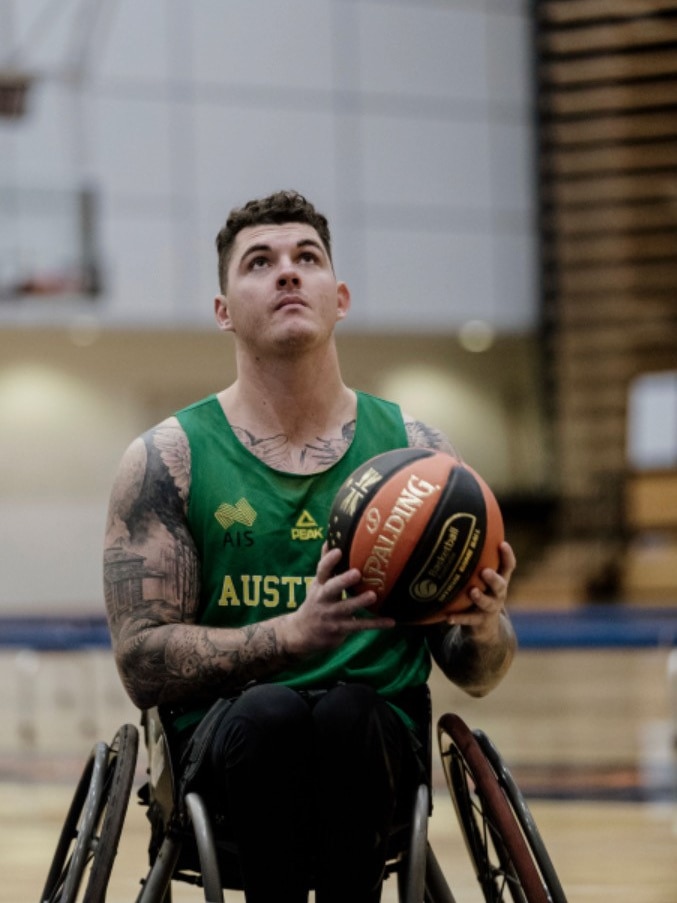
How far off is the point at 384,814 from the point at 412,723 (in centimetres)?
25

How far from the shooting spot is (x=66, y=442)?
1563cm

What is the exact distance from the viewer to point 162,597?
2357 mm

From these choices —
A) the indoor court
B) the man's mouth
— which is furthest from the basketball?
the indoor court

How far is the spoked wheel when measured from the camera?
2.14 metres

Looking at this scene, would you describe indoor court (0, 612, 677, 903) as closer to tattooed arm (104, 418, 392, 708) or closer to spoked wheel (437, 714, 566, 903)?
spoked wheel (437, 714, 566, 903)

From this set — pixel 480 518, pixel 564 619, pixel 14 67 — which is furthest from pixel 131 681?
pixel 14 67

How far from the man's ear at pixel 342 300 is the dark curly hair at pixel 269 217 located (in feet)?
0.23

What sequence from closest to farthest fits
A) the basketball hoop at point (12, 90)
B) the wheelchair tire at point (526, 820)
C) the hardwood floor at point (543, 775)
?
the wheelchair tire at point (526, 820), the hardwood floor at point (543, 775), the basketball hoop at point (12, 90)

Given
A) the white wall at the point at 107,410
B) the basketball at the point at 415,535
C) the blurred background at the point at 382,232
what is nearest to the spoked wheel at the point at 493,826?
the basketball at the point at 415,535

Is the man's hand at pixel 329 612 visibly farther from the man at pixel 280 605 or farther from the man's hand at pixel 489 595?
the man's hand at pixel 489 595

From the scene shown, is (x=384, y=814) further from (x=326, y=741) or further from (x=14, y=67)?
(x=14, y=67)

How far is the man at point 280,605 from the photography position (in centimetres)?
212

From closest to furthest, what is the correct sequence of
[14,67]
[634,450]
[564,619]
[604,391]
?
[564,619], [14,67], [634,450], [604,391]

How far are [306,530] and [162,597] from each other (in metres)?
0.24
